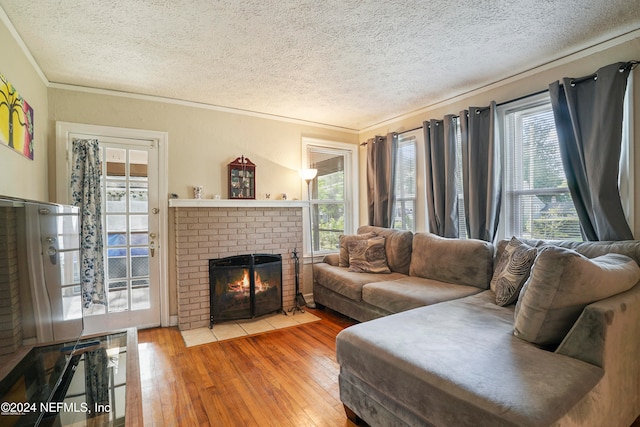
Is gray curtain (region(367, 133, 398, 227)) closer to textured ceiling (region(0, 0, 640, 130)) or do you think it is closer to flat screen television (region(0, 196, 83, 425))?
textured ceiling (region(0, 0, 640, 130))

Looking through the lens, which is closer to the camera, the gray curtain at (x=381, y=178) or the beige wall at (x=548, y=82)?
the beige wall at (x=548, y=82)

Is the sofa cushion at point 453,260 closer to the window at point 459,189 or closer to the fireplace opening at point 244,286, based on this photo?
the window at point 459,189

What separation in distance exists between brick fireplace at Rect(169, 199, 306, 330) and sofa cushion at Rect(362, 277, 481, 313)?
1257 mm

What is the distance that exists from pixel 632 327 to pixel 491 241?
1455 millimetres

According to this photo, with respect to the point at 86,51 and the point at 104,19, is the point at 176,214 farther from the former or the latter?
the point at 104,19

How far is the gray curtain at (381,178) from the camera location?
4.09 meters

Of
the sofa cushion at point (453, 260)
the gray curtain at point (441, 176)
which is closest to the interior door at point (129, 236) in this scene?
the sofa cushion at point (453, 260)

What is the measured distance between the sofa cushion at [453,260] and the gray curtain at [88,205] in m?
3.23

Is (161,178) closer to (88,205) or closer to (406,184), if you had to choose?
(88,205)

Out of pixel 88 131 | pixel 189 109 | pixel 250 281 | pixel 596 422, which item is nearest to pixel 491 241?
pixel 596 422

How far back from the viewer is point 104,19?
200 cm

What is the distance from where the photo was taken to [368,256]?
370 centimetres

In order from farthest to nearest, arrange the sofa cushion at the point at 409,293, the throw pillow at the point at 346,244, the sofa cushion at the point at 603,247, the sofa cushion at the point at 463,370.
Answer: the throw pillow at the point at 346,244, the sofa cushion at the point at 409,293, the sofa cushion at the point at 603,247, the sofa cushion at the point at 463,370

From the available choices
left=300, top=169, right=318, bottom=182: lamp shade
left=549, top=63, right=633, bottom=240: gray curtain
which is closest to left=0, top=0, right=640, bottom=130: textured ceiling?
left=549, top=63, right=633, bottom=240: gray curtain
